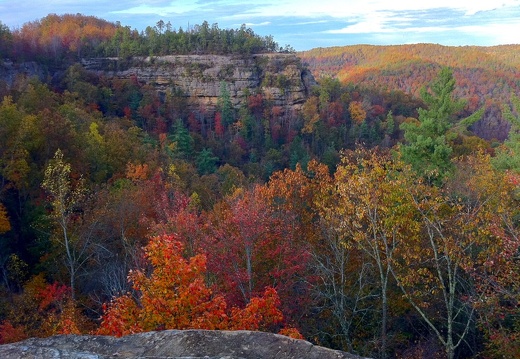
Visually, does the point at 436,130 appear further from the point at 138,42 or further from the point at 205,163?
the point at 138,42

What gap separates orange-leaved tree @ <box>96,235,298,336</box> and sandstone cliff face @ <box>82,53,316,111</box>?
78.5m

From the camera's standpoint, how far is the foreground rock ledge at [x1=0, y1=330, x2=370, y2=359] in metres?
5.67

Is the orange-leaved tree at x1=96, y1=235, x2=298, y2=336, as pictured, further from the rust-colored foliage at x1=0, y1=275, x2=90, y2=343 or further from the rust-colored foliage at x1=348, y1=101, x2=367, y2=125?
the rust-colored foliage at x1=348, y1=101, x2=367, y2=125

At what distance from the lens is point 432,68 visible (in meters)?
142

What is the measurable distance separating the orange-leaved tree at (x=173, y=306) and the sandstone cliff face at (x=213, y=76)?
258 ft

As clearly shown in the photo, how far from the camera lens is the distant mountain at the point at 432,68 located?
4511 inches

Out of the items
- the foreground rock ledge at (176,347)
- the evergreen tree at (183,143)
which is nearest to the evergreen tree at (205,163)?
the evergreen tree at (183,143)

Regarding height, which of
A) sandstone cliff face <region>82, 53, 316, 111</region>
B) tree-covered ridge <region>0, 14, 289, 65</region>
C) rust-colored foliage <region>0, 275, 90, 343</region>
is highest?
tree-covered ridge <region>0, 14, 289, 65</region>

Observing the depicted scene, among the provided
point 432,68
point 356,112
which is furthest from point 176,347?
point 432,68

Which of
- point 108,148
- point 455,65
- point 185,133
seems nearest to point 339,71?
point 455,65

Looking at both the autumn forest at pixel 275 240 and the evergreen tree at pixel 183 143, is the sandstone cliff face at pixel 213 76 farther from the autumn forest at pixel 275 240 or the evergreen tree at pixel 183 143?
the autumn forest at pixel 275 240

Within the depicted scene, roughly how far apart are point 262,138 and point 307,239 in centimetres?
6155

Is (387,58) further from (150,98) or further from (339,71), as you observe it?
(150,98)

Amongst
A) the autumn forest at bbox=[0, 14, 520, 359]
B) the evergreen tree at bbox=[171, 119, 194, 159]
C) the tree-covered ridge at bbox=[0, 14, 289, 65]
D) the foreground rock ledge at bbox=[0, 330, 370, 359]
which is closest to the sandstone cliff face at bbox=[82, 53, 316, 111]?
the tree-covered ridge at bbox=[0, 14, 289, 65]
